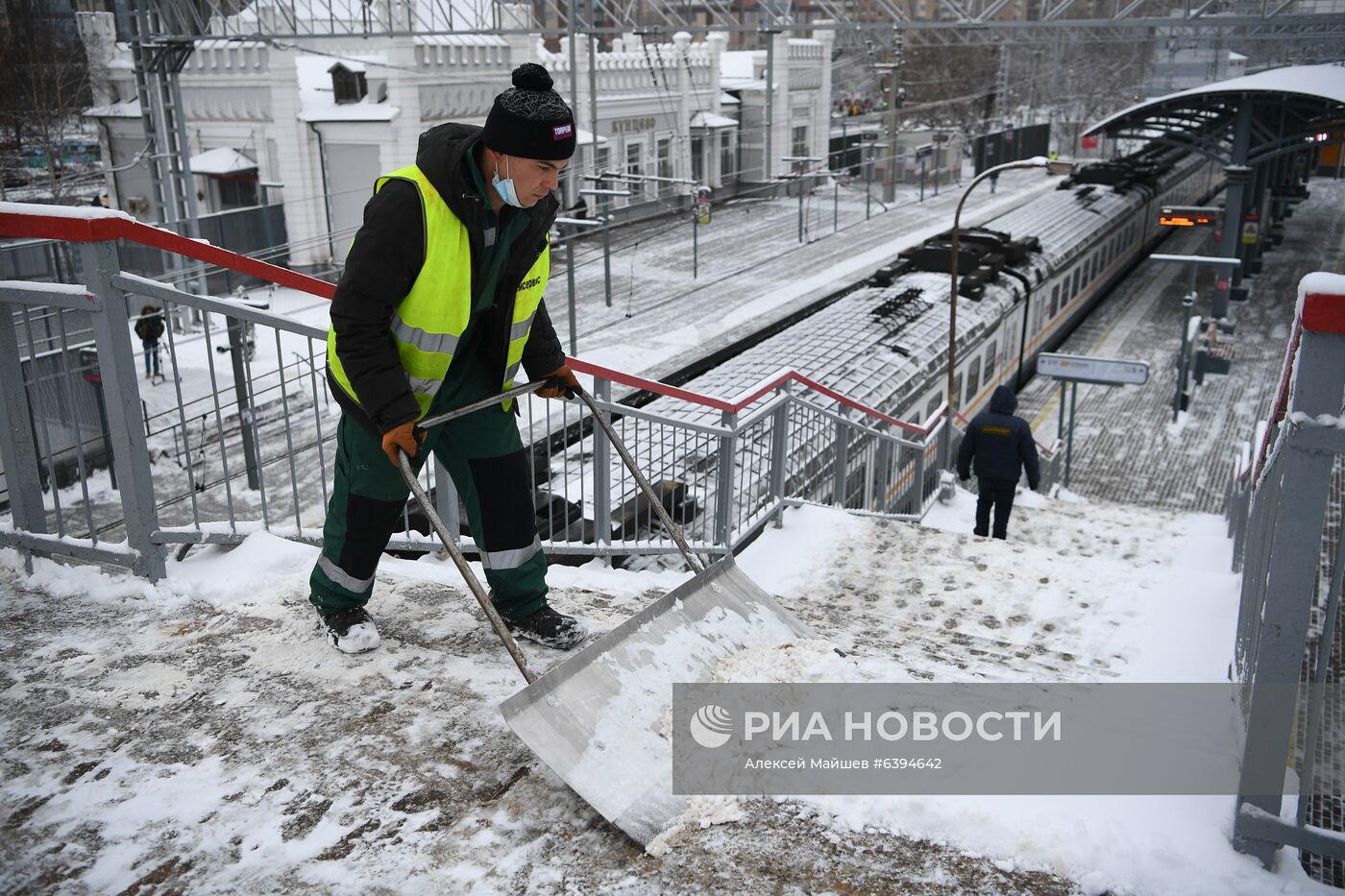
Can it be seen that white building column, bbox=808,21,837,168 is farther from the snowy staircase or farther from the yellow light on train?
the snowy staircase

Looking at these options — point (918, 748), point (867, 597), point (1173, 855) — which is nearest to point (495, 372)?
point (918, 748)

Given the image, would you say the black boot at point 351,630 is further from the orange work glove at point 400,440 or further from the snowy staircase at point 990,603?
the snowy staircase at point 990,603

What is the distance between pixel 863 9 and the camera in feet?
96.9

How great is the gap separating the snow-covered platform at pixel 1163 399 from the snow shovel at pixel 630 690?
47.0ft

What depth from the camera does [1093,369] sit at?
55.7ft

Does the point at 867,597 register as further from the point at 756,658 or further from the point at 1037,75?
the point at 1037,75

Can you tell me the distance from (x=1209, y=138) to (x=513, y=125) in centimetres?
2905

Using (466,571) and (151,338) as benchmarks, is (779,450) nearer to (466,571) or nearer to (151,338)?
(466,571)

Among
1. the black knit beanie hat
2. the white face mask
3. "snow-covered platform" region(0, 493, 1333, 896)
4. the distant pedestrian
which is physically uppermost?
the black knit beanie hat

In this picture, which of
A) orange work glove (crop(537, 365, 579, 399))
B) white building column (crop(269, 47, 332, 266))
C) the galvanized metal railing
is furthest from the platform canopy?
orange work glove (crop(537, 365, 579, 399))

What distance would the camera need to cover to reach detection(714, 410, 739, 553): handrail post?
5.97 metres

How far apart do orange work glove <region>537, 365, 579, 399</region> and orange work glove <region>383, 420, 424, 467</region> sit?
76 centimetres

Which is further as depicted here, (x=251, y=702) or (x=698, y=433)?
(x=698, y=433)

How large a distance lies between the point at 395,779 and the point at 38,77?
26.5 meters
